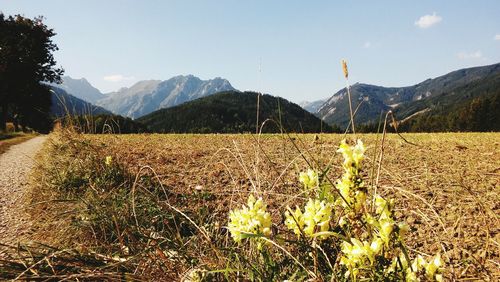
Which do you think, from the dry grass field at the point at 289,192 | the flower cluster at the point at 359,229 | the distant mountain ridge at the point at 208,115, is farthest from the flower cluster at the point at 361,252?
the distant mountain ridge at the point at 208,115

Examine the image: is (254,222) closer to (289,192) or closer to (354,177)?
→ (354,177)

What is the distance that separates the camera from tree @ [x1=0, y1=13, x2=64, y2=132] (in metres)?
37.0

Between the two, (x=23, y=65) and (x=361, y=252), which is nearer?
(x=361, y=252)

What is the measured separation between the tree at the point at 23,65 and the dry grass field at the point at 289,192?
34.6 m

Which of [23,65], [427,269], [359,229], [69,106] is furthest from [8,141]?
[427,269]

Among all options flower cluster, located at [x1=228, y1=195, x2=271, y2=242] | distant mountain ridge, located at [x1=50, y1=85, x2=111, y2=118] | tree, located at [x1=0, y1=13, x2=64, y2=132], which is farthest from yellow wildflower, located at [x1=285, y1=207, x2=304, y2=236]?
tree, located at [x1=0, y1=13, x2=64, y2=132]

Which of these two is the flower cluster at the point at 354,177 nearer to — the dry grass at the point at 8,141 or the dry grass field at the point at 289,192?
the dry grass field at the point at 289,192

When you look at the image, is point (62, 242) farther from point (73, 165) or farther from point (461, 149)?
point (461, 149)

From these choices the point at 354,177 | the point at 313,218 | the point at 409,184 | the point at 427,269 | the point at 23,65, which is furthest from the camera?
the point at 23,65

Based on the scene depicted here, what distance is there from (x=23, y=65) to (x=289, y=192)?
43.7 meters

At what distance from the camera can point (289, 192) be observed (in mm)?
3574

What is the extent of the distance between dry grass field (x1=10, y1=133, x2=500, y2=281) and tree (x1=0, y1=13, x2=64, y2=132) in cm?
3462

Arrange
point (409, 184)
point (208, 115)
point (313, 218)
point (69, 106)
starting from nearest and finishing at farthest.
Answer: point (313, 218) < point (409, 184) < point (69, 106) < point (208, 115)

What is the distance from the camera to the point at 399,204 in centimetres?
493
